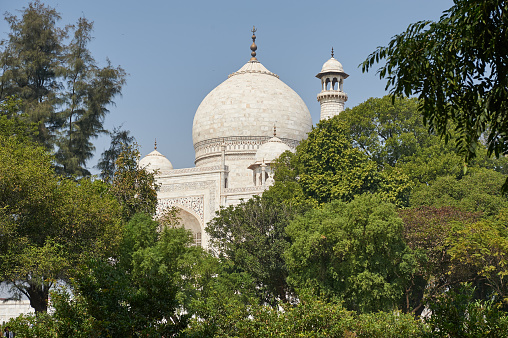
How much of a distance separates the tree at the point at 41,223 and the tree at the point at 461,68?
11.2 meters

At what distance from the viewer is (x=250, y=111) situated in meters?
42.4

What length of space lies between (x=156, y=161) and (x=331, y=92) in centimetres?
1122

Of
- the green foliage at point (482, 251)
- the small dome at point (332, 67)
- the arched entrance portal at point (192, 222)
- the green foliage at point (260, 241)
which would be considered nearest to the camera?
the green foliage at point (482, 251)

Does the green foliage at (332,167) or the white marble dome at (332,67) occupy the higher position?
the white marble dome at (332,67)

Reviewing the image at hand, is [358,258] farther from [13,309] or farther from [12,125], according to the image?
[13,309]

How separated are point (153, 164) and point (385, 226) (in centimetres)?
2440

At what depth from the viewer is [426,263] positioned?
21.2 m

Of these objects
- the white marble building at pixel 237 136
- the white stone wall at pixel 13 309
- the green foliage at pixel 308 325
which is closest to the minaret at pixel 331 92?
the white marble building at pixel 237 136

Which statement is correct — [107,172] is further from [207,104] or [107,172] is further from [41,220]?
[207,104]

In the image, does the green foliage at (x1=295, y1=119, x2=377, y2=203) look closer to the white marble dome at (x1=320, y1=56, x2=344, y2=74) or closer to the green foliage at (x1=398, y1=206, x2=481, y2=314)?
the green foliage at (x1=398, y1=206, x2=481, y2=314)

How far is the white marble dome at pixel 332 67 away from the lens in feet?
132

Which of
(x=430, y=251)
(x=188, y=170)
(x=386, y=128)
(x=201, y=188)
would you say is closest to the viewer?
(x=430, y=251)

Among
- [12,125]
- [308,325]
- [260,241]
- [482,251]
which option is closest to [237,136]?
[260,241]

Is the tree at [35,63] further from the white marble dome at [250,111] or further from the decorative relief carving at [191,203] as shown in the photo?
the white marble dome at [250,111]
